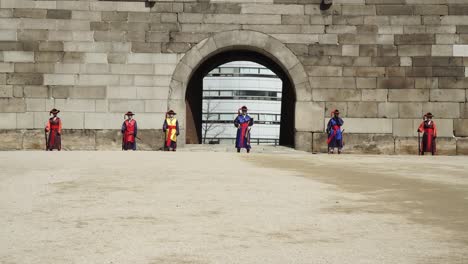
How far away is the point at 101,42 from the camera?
12.1 m

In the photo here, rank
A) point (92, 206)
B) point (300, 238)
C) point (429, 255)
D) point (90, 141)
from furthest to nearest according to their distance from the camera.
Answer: point (90, 141) < point (92, 206) < point (300, 238) < point (429, 255)

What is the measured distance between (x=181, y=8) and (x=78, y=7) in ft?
7.07

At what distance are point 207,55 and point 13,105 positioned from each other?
163 inches

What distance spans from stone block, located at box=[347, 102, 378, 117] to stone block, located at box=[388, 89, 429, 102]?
0.40 m

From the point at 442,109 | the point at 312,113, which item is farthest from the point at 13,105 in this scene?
the point at 442,109

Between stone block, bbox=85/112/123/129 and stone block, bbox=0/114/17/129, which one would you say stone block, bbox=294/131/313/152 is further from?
stone block, bbox=0/114/17/129

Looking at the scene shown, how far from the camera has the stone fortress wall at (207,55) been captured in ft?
39.4

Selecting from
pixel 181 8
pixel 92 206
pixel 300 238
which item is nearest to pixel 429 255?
pixel 300 238

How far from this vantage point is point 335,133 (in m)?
11.8

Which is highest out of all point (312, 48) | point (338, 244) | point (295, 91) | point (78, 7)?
point (78, 7)

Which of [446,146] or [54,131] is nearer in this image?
[54,131]

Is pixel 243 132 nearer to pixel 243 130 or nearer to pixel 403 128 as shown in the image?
pixel 243 130

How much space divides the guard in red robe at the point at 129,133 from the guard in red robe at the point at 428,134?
582 centimetres

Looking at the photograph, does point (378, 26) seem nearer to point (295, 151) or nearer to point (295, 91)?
point (295, 91)
